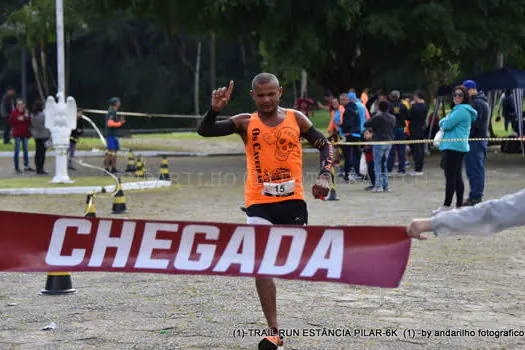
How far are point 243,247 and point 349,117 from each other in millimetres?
16492

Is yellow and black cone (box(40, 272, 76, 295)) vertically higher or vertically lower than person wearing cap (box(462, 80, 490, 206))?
lower

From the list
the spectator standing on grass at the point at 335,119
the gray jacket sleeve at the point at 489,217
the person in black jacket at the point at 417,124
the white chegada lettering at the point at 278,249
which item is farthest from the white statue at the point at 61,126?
the gray jacket sleeve at the point at 489,217

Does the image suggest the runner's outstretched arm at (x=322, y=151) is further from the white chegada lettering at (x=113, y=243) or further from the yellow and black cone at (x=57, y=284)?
the yellow and black cone at (x=57, y=284)

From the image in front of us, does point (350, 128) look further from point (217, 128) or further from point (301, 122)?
point (217, 128)

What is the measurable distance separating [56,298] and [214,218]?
623cm

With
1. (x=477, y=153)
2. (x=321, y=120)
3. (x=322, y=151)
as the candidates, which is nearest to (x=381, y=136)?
(x=477, y=153)

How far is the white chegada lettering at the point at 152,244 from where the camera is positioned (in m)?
5.93

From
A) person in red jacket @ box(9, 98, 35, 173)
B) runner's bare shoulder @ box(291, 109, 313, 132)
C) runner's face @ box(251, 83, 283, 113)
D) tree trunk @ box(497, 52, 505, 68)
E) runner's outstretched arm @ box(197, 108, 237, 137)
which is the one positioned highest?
tree trunk @ box(497, 52, 505, 68)

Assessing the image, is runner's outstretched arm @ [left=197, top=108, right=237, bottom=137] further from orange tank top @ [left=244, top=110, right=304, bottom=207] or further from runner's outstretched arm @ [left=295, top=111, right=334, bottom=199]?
runner's outstretched arm @ [left=295, top=111, right=334, bottom=199]

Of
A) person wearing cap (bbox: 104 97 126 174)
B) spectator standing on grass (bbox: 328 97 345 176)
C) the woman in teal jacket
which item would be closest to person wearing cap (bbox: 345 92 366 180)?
spectator standing on grass (bbox: 328 97 345 176)

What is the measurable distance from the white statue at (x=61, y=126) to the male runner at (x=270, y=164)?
49.7ft

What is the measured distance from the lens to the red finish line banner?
5.73 metres

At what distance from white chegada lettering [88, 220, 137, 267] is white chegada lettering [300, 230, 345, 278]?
105cm

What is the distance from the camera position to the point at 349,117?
873 inches
